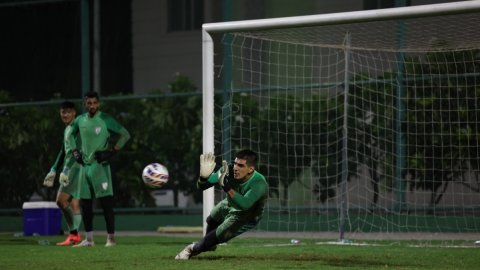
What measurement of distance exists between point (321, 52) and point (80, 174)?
15.8ft

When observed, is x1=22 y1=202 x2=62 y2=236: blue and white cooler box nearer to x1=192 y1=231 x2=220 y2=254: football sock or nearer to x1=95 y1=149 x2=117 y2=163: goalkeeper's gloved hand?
x1=95 y1=149 x2=117 y2=163: goalkeeper's gloved hand

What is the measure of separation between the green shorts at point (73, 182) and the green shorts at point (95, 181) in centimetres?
35

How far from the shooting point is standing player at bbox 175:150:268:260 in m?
10.4

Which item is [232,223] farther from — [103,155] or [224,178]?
[103,155]

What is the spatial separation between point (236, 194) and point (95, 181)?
4387 millimetres

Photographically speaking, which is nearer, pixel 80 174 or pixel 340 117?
pixel 80 174

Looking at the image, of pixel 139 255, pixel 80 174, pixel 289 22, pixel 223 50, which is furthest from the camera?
pixel 223 50

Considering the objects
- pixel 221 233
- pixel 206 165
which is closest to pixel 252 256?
pixel 221 233

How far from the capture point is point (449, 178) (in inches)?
622

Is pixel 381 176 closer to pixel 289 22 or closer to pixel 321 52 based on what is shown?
pixel 321 52

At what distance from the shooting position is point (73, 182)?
14852mm

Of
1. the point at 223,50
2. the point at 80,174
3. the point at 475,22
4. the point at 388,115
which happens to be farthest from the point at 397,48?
the point at 80,174

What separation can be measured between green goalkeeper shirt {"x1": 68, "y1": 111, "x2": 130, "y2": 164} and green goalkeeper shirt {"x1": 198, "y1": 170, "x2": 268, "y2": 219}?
401 cm

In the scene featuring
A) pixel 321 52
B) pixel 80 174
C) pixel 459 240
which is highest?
pixel 321 52
